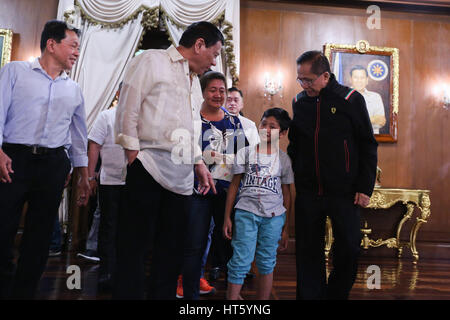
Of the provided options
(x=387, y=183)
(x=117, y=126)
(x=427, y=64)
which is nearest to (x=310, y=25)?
(x=427, y=64)

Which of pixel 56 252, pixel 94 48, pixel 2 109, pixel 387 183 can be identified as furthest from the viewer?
pixel 387 183

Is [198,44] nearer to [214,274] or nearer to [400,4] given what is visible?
[214,274]

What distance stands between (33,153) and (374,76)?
406 centimetres

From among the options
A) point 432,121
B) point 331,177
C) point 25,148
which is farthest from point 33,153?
point 432,121

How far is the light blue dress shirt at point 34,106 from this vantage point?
5.61 ft

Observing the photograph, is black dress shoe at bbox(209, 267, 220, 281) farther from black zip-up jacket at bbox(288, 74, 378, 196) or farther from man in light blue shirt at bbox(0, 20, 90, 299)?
man in light blue shirt at bbox(0, 20, 90, 299)

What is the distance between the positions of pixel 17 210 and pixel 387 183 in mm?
4053

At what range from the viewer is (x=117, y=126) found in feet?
4.55

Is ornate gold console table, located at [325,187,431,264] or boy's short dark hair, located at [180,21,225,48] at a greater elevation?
boy's short dark hair, located at [180,21,225,48]

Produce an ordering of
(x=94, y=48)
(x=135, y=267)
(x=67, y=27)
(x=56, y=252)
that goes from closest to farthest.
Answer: (x=135, y=267)
(x=67, y=27)
(x=56, y=252)
(x=94, y=48)

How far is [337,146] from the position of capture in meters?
1.81

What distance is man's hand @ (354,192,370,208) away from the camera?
1774mm

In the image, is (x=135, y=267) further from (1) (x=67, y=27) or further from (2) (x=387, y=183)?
(2) (x=387, y=183)

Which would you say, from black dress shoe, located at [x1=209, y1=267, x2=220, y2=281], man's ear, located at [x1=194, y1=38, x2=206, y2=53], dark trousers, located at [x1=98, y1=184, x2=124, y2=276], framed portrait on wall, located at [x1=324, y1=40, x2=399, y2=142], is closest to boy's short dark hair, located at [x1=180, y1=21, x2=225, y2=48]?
man's ear, located at [x1=194, y1=38, x2=206, y2=53]
